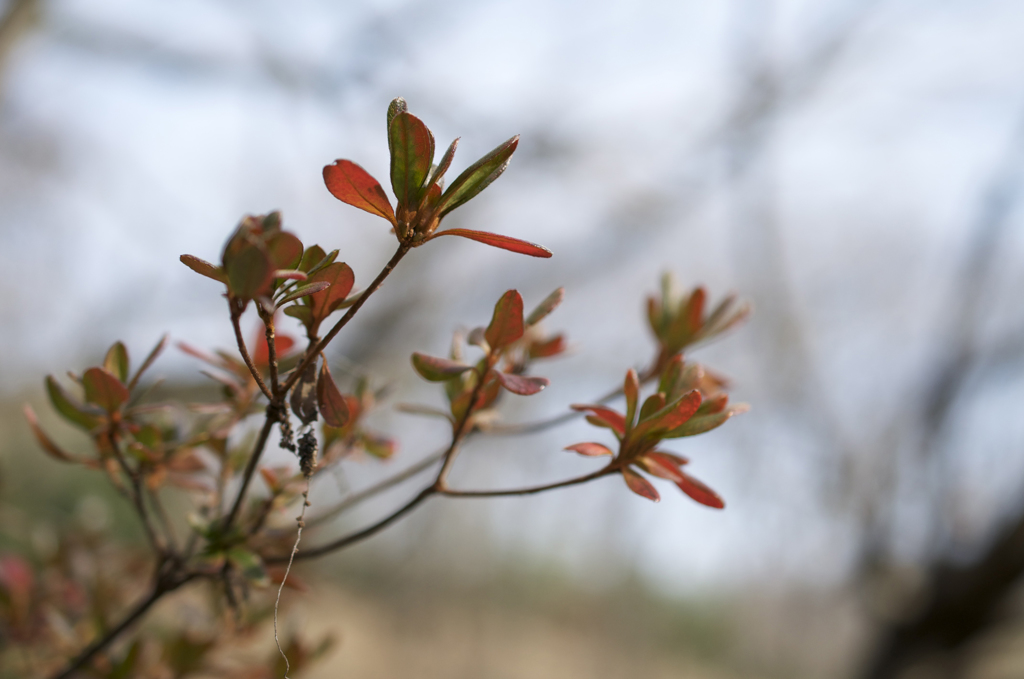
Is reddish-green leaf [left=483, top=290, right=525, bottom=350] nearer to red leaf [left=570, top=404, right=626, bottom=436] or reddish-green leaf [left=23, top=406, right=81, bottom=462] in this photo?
red leaf [left=570, top=404, right=626, bottom=436]

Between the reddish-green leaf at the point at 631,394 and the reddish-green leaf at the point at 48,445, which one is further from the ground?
the reddish-green leaf at the point at 631,394

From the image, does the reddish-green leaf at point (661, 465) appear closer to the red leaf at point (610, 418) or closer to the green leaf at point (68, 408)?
the red leaf at point (610, 418)

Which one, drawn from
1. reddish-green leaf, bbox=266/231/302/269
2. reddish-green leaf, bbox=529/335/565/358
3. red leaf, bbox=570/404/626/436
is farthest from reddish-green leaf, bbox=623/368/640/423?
reddish-green leaf, bbox=266/231/302/269

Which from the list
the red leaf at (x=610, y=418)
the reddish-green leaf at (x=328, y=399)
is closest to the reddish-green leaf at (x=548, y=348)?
the red leaf at (x=610, y=418)

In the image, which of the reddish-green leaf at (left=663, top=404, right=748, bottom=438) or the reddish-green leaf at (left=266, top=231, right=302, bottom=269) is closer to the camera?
the reddish-green leaf at (left=266, top=231, right=302, bottom=269)

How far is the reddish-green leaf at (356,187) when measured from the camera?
1.20ft

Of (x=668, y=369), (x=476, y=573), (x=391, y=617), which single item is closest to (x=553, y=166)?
(x=668, y=369)

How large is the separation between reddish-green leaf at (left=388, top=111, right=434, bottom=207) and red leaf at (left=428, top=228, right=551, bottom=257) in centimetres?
3

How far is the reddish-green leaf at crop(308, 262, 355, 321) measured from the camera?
14.4 inches

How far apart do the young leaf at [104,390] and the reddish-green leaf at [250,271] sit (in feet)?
0.78

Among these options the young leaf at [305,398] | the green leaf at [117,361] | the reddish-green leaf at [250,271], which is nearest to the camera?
the reddish-green leaf at [250,271]

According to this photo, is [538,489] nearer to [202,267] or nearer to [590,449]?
[590,449]

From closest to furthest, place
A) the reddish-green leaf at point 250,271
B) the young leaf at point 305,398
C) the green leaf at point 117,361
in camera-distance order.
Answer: the reddish-green leaf at point 250,271 < the young leaf at point 305,398 < the green leaf at point 117,361

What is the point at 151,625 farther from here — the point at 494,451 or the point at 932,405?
the point at 494,451
